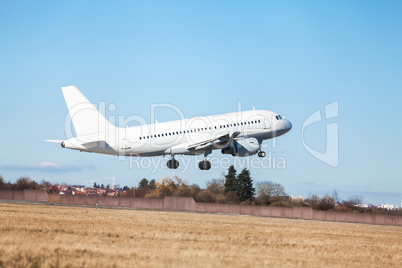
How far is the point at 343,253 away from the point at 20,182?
9510 centimetres

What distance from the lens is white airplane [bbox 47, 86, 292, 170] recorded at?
5306 cm

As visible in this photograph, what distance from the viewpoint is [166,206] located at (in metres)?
78.8

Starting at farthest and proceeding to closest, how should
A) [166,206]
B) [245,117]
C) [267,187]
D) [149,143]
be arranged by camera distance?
[267,187]
[166,206]
[245,117]
[149,143]

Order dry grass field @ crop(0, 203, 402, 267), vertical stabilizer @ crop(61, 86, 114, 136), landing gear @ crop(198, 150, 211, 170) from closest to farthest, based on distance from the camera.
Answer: dry grass field @ crop(0, 203, 402, 267) < vertical stabilizer @ crop(61, 86, 114, 136) < landing gear @ crop(198, 150, 211, 170)

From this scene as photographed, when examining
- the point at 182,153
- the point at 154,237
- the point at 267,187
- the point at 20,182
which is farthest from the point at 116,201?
the point at 267,187

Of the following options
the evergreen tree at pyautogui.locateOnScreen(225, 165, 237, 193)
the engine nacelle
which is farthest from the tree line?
the engine nacelle

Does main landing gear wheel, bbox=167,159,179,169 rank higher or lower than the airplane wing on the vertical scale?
lower

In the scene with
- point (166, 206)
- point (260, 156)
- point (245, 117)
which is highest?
point (245, 117)

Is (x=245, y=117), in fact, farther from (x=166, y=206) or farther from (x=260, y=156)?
(x=166, y=206)

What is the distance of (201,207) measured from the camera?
80.2 m

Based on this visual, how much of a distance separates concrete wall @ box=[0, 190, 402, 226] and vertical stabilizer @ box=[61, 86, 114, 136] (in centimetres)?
2615

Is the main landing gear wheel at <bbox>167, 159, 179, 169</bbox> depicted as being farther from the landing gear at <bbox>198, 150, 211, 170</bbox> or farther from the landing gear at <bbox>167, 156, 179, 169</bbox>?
the landing gear at <bbox>198, 150, 211, 170</bbox>

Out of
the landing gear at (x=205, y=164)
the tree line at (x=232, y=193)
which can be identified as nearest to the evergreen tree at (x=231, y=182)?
the tree line at (x=232, y=193)

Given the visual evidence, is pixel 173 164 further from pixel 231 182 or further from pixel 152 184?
pixel 152 184
